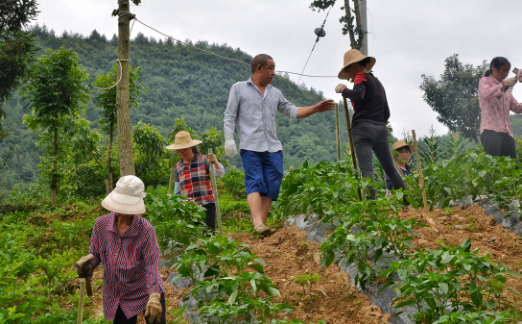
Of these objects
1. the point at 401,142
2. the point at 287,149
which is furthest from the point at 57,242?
the point at 287,149

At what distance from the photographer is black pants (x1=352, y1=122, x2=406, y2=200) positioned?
4.67 m

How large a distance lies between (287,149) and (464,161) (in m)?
48.5

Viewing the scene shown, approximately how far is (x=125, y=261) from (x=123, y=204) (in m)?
0.35

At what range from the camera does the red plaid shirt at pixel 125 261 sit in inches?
102

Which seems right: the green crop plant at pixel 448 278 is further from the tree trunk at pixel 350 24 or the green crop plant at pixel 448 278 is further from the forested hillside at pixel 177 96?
the forested hillside at pixel 177 96

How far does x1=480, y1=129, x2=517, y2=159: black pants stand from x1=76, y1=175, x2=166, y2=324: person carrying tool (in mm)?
4569

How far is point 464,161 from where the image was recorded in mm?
4926

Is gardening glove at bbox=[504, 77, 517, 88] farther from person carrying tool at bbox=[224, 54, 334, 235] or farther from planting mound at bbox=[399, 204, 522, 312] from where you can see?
person carrying tool at bbox=[224, 54, 334, 235]

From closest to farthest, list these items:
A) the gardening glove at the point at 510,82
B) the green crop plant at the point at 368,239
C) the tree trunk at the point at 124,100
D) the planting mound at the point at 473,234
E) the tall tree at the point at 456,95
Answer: the green crop plant at the point at 368,239 < the planting mound at the point at 473,234 < the gardening glove at the point at 510,82 < the tree trunk at the point at 124,100 < the tall tree at the point at 456,95

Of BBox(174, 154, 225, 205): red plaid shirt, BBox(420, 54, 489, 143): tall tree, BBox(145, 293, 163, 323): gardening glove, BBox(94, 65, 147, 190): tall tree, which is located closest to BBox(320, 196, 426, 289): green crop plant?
BBox(145, 293, 163, 323): gardening glove

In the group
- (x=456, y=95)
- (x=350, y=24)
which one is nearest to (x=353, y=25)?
(x=350, y=24)

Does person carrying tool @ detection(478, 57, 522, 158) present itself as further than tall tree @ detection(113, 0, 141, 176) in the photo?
No

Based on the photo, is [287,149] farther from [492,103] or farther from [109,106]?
[492,103]

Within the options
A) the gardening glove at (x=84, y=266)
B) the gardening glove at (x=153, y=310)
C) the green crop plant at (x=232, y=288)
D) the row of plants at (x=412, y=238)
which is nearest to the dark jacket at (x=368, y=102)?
the row of plants at (x=412, y=238)
